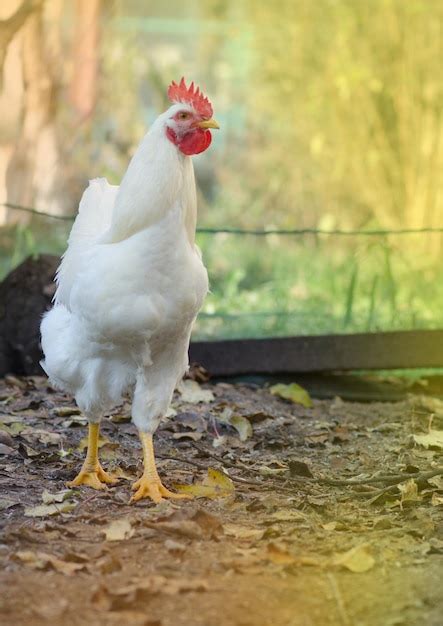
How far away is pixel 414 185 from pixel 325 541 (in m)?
7.89

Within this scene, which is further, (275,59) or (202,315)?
(275,59)

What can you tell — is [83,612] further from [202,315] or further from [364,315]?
[364,315]

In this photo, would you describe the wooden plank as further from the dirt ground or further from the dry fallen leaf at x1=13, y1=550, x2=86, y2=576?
the dry fallen leaf at x1=13, y1=550, x2=86, y2=576

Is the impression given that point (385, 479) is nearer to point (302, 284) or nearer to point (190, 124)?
point (190, 124)

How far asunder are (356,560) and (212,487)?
40.1 inches

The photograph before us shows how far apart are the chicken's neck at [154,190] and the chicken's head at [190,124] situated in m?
0.03

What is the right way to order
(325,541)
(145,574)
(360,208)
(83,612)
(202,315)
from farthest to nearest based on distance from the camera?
(360,208) < (202,315) < (325,541) < (145,574) < (83,612)

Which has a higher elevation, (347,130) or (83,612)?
(347,130)

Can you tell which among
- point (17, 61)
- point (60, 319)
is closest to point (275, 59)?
point (17, 61)

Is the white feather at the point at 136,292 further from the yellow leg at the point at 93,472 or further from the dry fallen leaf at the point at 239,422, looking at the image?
the dry fallen leaf at the point at 239,422

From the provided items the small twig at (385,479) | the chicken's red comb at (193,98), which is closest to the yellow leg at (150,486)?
the small twig at (385,479)

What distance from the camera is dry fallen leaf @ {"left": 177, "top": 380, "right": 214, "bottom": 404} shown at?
5.81m

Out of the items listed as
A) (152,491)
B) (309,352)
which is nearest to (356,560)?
(152,491)

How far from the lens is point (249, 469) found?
4469mm
